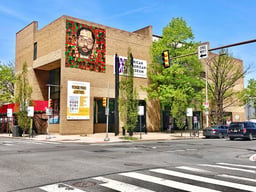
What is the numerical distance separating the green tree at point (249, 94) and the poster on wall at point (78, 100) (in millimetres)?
28037

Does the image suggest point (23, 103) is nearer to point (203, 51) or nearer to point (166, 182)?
point (203, 51)

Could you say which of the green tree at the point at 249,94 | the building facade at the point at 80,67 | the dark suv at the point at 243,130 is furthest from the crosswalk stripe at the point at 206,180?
the green tree at the point at 249,94

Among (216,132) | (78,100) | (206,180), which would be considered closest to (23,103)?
(78,100)

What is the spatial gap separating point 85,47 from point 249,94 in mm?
32018

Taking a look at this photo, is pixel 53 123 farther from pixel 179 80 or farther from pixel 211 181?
pixel 211 181

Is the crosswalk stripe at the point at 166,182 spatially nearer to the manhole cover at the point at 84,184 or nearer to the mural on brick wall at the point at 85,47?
the manhole cover at the point at 84,184

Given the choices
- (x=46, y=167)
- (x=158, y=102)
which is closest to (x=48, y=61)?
(x=158, y=102)

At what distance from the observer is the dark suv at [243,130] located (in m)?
24.8

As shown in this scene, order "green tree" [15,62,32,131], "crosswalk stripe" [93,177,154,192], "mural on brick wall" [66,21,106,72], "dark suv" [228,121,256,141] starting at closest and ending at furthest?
"crosswalk stripe" [93,177,154,192]
"dark suv" [228,121,256,141]
"green tree" [15,62,32,131]
"mural on brick wall" [66,21,106,72]

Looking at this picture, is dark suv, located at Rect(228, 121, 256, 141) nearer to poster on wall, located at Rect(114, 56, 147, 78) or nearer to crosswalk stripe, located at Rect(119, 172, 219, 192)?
poster on wall, located at Rect(114, 56, 147, 78)

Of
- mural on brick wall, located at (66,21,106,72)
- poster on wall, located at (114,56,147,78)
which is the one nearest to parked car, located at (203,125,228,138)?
poster on wall, located at (114,56,147,78)

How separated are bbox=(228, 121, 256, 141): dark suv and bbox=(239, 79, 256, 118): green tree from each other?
79.1 ft

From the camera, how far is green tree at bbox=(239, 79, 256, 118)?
4876 centimetres

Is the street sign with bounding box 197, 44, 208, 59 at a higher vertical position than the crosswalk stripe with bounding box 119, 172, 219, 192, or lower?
higher
